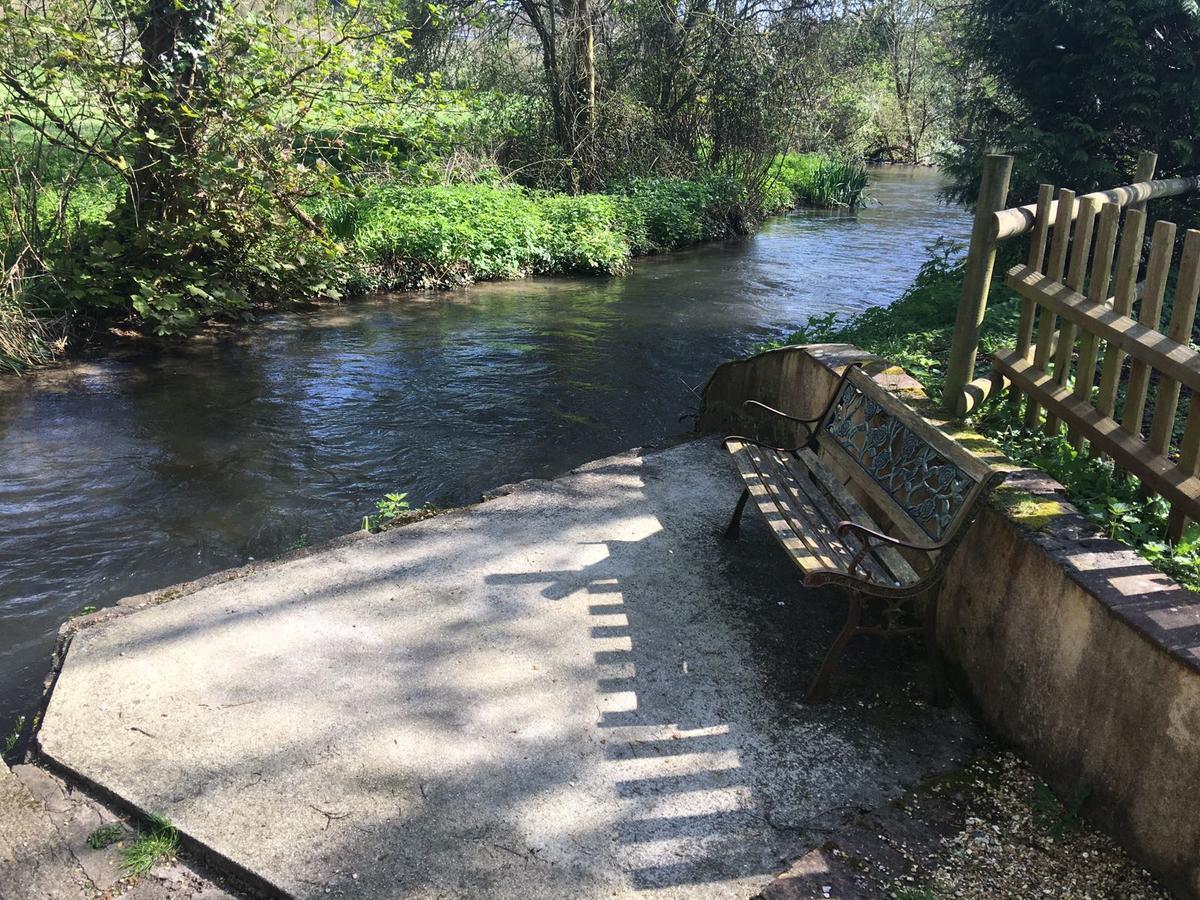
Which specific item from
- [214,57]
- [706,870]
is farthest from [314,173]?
[706,870]

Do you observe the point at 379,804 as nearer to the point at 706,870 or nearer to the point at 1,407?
the point at 706,870

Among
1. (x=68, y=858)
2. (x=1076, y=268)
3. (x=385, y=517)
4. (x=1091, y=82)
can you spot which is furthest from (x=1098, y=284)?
(x=1091, y=82)

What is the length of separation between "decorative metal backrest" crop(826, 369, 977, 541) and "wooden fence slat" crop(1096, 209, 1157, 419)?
2.42ft

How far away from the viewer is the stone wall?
9.23 ft

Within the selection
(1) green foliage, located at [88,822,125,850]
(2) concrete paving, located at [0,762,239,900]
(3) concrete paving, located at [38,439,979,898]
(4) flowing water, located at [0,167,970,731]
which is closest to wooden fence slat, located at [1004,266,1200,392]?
(3) concrete paving, located at [38,439,979,898]

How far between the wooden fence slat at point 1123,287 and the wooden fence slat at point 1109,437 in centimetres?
10

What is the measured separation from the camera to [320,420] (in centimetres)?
854

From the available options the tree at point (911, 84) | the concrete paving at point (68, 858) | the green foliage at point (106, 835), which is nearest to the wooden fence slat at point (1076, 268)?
the concrete paving at point (68, 858)

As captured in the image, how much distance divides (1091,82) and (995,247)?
5.73m

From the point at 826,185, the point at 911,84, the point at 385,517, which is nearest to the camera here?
the point at 385,517

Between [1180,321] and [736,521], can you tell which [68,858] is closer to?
[736,521]

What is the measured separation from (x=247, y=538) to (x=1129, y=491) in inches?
202

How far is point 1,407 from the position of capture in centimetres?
848

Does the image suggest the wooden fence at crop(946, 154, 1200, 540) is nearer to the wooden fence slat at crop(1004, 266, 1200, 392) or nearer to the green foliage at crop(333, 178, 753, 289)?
the wooden fence slat at crop(1004, 266, 1200, 392)
